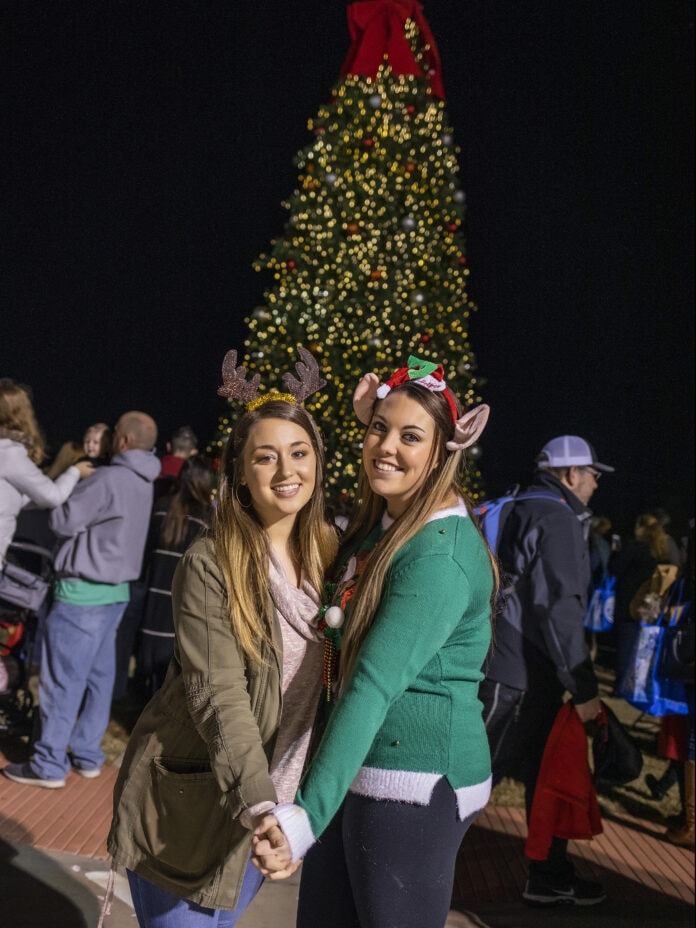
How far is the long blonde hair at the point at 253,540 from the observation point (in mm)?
1865

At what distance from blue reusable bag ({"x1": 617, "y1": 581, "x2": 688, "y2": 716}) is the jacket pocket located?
3.20 m

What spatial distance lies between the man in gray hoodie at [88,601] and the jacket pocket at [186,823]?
8.92 ft

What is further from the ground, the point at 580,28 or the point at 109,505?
the point at 580,28

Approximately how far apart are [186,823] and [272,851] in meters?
0.37

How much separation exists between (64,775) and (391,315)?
4830 mm

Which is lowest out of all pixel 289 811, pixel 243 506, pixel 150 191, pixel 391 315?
pixel 289 811

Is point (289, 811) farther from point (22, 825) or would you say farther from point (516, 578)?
point (22, 825)

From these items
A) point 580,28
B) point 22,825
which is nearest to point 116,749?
point 22,825

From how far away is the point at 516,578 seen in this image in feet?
12.0

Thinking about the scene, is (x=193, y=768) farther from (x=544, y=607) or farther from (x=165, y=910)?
(x=544, y=607)

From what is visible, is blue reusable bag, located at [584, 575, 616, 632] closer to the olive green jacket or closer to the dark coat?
the dark coat

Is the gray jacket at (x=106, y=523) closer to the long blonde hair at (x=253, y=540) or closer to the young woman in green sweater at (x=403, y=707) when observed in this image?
the long blonde hair at (x=253, y=540)

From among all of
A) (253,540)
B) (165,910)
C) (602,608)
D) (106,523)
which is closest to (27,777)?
(106,523)

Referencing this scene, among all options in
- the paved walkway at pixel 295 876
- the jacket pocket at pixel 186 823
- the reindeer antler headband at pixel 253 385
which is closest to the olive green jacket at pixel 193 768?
the jacket pocket at pixel 186 823
